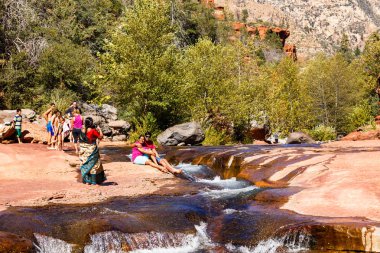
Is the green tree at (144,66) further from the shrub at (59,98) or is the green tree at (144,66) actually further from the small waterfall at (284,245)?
the small waterfall at (284,245)

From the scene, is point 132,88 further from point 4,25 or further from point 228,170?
point 228,170

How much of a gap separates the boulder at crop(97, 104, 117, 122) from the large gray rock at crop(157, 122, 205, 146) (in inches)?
319

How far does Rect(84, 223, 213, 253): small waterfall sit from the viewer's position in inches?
302

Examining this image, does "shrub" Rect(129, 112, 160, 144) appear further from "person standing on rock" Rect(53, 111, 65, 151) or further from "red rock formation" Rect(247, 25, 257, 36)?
"red rock formation" Rect(247, 25, 257, 36)

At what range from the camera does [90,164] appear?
11688 millimetres

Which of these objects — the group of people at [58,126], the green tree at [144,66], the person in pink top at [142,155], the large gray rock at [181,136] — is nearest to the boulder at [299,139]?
the large gray rock at [181,136]

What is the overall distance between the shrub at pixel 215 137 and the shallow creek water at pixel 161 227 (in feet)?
55.8

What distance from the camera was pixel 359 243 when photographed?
7145 millimetres

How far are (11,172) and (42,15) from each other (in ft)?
111

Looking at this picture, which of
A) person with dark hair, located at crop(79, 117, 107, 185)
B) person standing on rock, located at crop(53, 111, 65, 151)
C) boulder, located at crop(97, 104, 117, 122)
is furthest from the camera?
boulder, located at crop(97, 104, 117, 122)

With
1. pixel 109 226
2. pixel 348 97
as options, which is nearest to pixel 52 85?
pixel 109 226

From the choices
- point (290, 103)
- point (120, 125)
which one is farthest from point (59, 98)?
point (290, 103)

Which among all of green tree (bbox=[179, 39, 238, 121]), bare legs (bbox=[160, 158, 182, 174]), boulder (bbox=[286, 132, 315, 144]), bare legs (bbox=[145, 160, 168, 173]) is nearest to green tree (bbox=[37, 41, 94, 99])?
green tree (bbox=[179, 39, 238, 121])

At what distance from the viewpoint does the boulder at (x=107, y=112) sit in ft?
106
